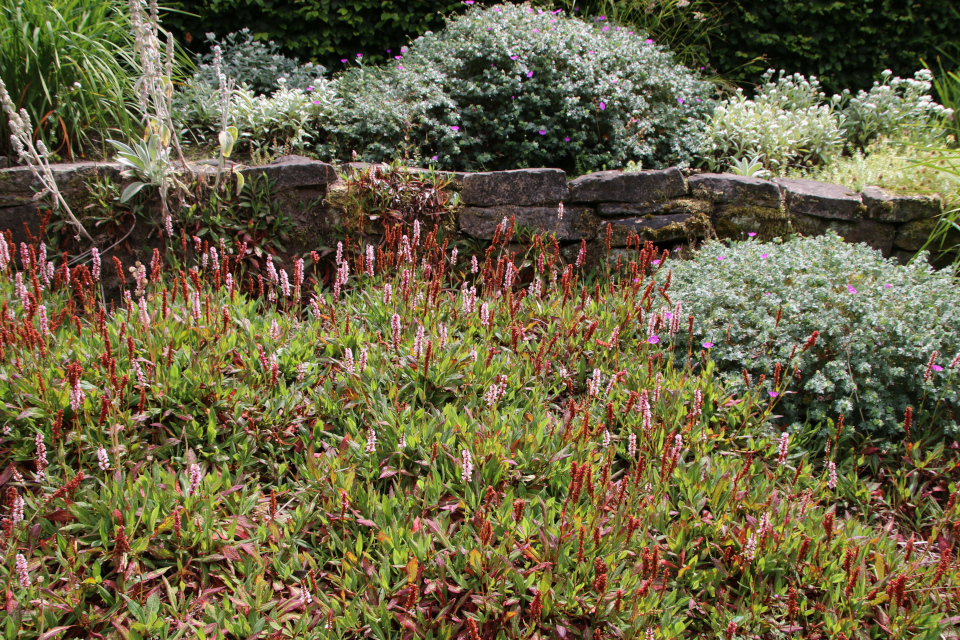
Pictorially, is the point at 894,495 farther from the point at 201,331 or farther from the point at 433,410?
the point at 201,331

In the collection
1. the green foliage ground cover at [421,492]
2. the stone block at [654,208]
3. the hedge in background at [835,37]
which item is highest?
the hedge in background at [835,37]

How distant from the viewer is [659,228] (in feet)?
15.9

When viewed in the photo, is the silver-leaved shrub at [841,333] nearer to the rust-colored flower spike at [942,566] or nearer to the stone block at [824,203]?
the rust-colored flower spike at [942,566]

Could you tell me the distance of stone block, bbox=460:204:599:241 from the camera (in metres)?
4.70

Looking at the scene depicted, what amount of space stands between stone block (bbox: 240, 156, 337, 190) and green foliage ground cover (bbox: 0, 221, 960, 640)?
1.32 meters

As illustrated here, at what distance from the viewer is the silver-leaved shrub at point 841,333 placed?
3.16m

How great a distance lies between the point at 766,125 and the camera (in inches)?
227

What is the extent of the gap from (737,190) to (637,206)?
0.78m

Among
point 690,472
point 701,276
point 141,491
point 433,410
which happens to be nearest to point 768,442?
point 690,472

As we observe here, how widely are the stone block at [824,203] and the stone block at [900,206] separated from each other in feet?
0.29

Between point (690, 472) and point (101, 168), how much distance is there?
4081mm

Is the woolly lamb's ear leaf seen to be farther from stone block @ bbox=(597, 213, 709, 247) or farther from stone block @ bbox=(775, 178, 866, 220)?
stone block @ bbox=(775, 178, 866, 220)

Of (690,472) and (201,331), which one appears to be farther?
(201,331)

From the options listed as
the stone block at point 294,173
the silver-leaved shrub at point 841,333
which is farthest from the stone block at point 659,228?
the stone block at point 294,173
